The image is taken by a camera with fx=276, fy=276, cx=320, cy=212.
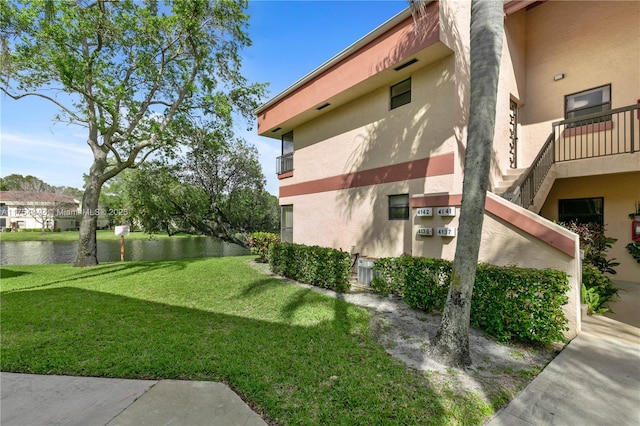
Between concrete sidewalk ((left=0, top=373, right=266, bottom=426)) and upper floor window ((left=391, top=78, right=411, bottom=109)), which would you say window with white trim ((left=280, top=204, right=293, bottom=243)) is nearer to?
upper floor window ((left=391, top=78, right=411, bottom=109))

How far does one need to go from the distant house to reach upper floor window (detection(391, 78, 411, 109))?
55.4 m

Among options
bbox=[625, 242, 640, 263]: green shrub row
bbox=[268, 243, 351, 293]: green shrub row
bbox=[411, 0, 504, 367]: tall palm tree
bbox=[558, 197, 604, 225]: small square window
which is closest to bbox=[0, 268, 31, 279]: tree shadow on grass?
bbox=[268, 243, 351, 293]: green shrub row

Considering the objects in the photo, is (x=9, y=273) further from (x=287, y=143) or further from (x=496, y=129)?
(x=496, y=129)

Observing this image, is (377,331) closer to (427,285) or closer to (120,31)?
(427,285)

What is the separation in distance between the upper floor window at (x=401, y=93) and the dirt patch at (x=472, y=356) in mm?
6551

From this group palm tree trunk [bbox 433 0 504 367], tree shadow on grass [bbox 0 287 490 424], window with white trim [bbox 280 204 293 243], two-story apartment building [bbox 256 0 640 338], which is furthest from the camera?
window with white trim [bbox 280 204 293 243]

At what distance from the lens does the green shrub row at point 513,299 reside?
423 centimetres

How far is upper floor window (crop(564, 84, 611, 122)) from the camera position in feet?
27.5

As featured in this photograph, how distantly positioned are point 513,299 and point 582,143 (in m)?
7.29

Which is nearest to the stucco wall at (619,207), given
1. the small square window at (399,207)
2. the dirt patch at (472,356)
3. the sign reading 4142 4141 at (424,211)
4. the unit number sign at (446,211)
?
the small square window at (399,207)

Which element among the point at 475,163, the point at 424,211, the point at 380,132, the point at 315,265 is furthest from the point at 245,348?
the point at 380,132

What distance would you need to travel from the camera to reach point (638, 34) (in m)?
7.84

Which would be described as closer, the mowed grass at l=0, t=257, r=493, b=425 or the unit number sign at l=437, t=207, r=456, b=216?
the mowed grass at l=0, t=257, r=493, b=425

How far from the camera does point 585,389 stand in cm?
324
